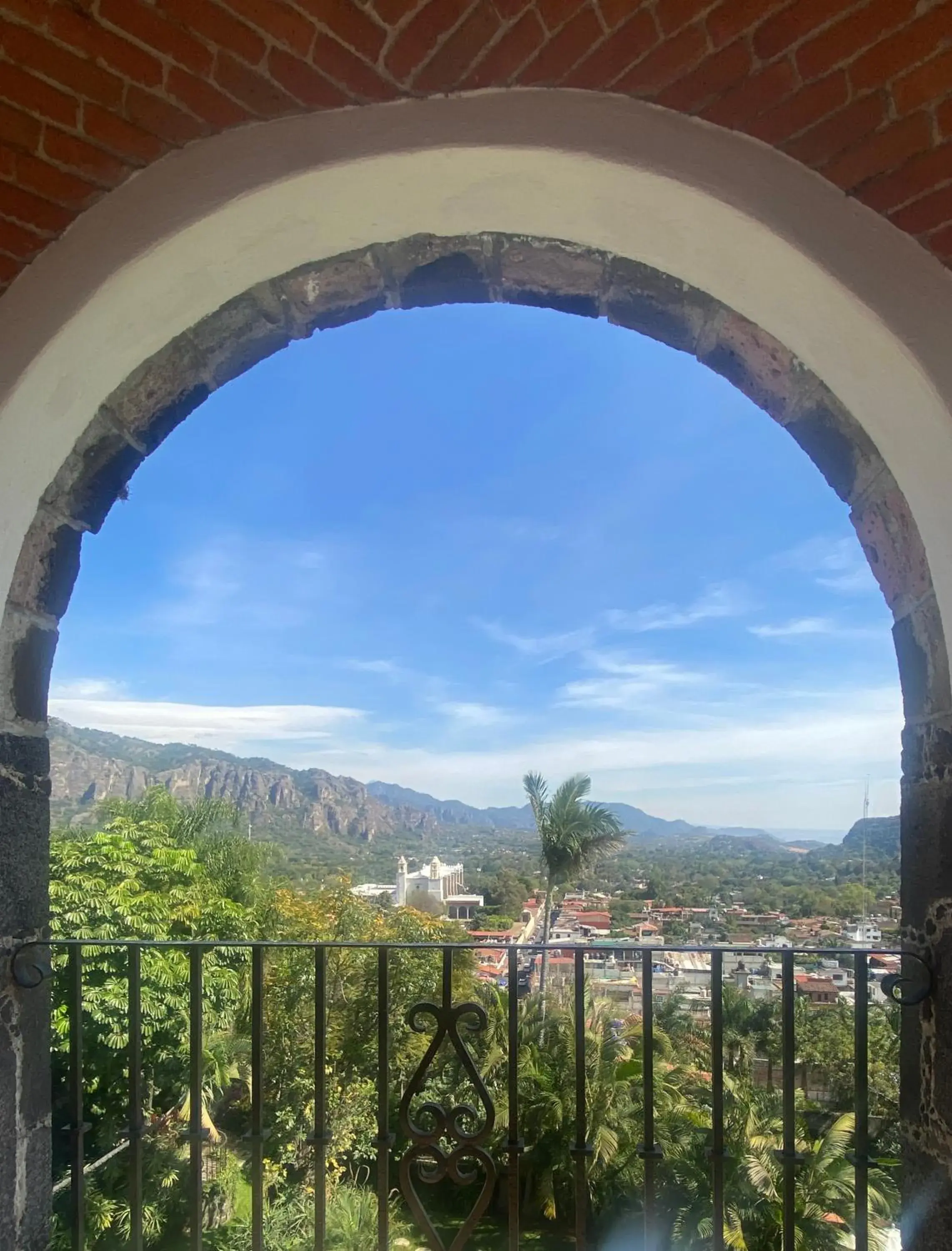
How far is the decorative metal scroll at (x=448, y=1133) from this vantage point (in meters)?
1.64

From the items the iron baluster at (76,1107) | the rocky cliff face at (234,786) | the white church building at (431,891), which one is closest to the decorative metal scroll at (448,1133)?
the iron baluster at (76,1107)

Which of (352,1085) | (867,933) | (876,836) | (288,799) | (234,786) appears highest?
(876,836)

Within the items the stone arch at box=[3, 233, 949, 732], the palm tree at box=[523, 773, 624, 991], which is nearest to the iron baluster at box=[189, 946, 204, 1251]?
the stone arch at box=[3, 233, 949, 732]

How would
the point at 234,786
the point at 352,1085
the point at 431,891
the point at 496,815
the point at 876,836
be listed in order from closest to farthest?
1. the point at 876,836
2. the point at 352,1085
3. the point at 431,891
4. the point at 234,786
5. the point at 496,815

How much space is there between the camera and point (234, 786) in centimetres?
2734

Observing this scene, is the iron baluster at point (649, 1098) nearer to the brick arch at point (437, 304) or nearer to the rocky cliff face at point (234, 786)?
the brick arch at point (437, 304)

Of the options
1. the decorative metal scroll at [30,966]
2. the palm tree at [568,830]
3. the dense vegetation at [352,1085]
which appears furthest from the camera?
the palm tree at [568,830]

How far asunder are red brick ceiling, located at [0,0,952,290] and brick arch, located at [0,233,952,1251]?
36 centimetres

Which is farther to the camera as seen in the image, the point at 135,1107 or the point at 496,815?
the point at 496,815

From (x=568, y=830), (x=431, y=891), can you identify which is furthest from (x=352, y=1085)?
(x=431, y=891)

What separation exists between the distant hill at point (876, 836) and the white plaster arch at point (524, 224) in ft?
1.90

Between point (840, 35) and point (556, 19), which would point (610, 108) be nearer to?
point (556, 19)

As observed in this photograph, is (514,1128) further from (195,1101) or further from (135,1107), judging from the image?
(135,1107)

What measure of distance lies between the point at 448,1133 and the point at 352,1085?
13.8 meters
